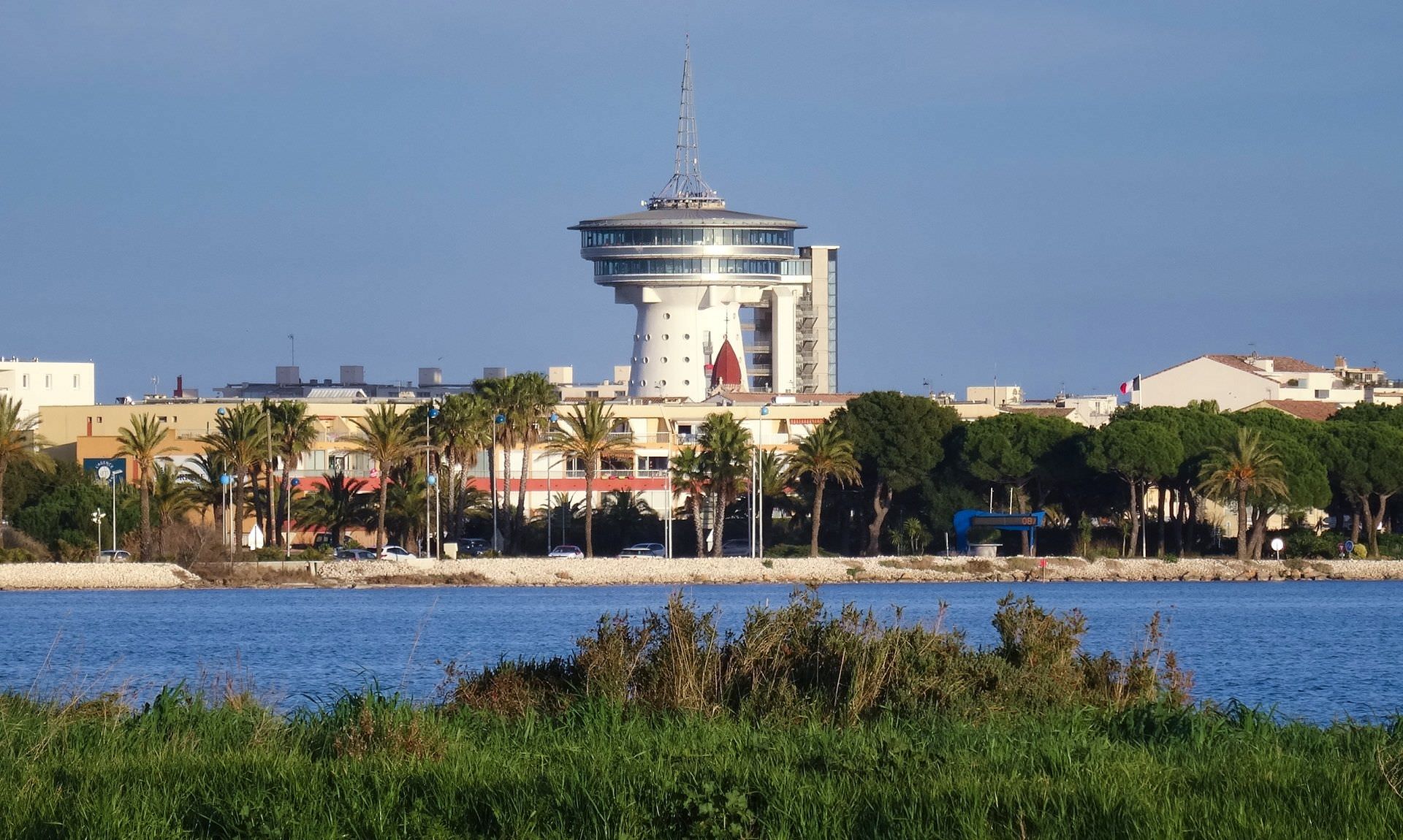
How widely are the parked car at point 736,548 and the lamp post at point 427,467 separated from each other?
41.0 ft

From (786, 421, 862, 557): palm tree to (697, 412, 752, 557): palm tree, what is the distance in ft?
7.48

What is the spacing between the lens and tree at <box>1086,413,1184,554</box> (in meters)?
75.3

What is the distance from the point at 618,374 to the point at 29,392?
53484mm

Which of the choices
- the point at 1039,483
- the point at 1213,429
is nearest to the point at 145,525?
the point at 1039,483

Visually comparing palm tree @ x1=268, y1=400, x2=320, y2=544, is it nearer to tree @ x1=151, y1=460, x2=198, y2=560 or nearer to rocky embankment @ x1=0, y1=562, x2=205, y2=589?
tree @ x1=151, y1=460, x2=198, y2=560

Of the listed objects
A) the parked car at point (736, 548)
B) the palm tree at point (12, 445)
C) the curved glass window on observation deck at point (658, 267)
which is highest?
the curved glass window on observation deck at point (658, 267)

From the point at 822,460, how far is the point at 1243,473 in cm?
1609

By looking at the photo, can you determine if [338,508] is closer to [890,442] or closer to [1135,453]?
[890,442]

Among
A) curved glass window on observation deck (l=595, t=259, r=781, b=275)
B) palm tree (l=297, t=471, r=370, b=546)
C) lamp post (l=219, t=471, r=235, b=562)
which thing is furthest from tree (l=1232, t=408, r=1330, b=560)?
curved glass window on observation deck (l=595, t=259, r=781, b=275)

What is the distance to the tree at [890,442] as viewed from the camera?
8125 centimetres

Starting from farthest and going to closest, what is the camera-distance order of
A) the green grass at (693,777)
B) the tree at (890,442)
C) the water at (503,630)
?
the tree at (890,442) < the water at (503,630) < the green grass at (693,777)

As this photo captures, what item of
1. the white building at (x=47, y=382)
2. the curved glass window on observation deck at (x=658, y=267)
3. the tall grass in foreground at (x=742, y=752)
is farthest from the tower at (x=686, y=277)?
the tall grass in foreground at (x=742, y=752)

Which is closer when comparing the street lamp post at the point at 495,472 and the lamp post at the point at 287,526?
the lamp post at the point at 287,526

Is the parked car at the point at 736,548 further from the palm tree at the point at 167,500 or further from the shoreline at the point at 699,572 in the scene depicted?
the palm tree at the point at 167,500
